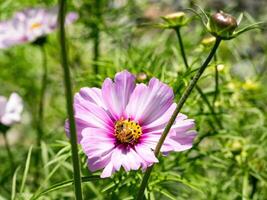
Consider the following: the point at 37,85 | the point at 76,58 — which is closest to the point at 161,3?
the point at 76,58

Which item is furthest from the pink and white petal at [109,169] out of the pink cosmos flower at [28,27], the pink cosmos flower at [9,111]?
the pink cosmos flower at [28,27]

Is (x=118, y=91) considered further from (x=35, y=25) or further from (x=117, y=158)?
(x=35, y=25)

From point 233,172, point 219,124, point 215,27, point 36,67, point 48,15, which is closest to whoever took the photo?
point 215,27

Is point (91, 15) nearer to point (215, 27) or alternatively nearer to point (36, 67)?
point (36, 67)

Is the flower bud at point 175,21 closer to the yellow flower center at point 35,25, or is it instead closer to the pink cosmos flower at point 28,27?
the pink cosmos flower at point 28,27

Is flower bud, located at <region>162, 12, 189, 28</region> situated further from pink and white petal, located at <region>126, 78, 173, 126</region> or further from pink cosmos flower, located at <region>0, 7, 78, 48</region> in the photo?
pink cosmos flower, located at <region>0, 7, 78, 48</region>

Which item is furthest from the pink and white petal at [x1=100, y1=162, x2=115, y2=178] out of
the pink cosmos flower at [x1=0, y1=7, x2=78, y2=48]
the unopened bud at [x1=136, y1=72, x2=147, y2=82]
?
the pink cosmos flower at [x1=0, y1=7, x2=78, y2=48]
